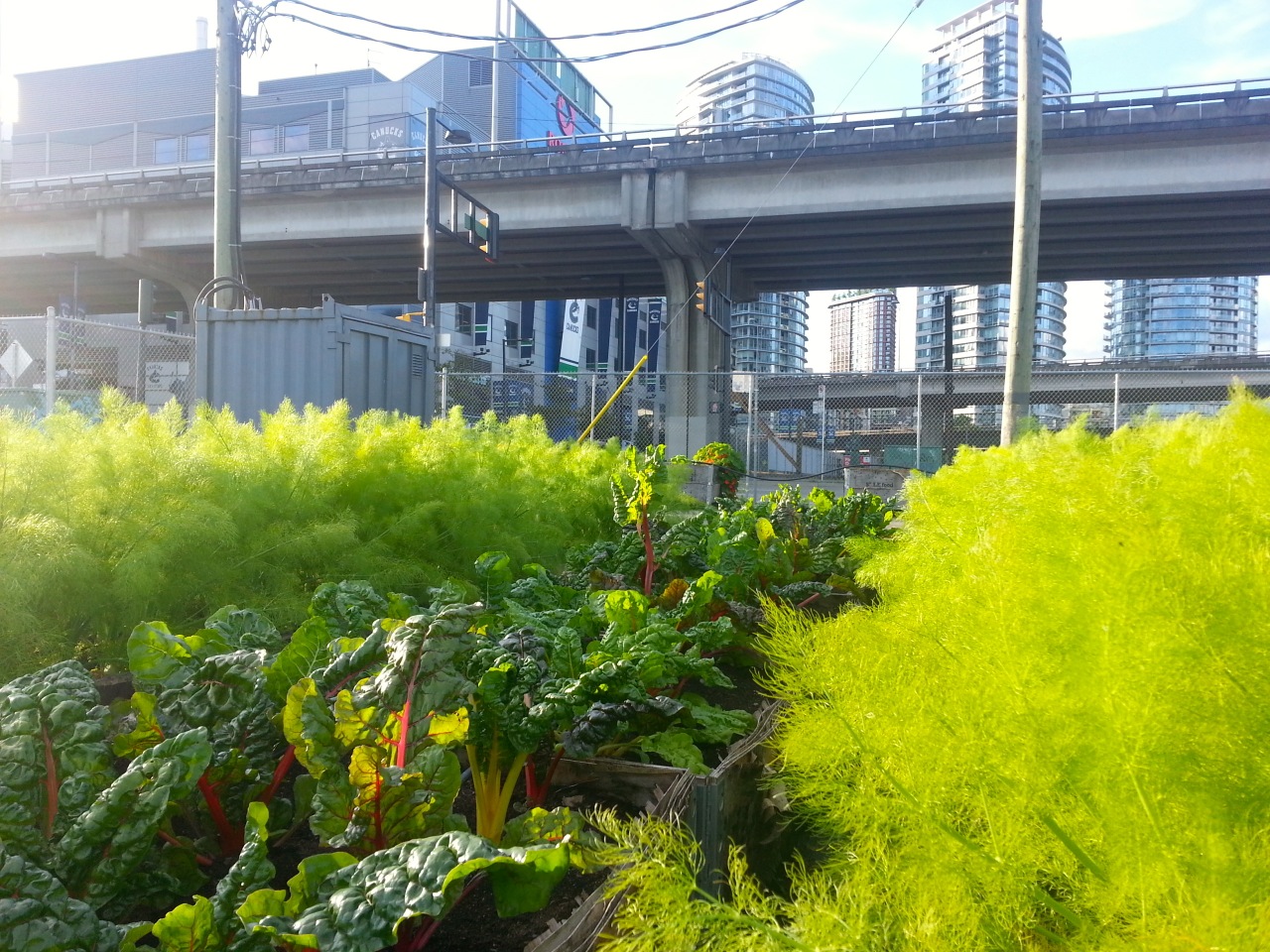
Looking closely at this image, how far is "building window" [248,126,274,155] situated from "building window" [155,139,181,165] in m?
5.51

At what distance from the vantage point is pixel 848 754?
1.32m

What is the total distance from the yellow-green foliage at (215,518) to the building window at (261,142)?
5552cm

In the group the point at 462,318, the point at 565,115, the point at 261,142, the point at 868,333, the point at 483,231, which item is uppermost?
the point at 565,115

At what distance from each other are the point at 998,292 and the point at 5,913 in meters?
68.5

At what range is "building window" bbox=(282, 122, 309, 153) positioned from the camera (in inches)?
2003

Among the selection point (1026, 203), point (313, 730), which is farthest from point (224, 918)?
point (1026, 203)

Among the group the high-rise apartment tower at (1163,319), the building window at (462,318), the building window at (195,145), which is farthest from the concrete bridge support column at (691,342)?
the building window at (195,145)

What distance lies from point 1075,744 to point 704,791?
1063mm

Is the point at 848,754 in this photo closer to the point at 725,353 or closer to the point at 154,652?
the point at 154,652

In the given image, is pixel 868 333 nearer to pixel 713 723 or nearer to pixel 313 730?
pixel 713 723

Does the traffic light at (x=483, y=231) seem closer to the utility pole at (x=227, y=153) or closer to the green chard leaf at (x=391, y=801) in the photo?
the utility pole at (x=227, y=153)

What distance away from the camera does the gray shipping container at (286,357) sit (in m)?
7.23

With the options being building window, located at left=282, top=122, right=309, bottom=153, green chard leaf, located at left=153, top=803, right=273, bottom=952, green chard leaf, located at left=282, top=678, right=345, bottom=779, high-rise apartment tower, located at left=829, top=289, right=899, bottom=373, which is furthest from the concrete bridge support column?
high-rise apartment tower, located at left=829, top=289, right=899, bottom=373

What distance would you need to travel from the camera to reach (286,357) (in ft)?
23.9
